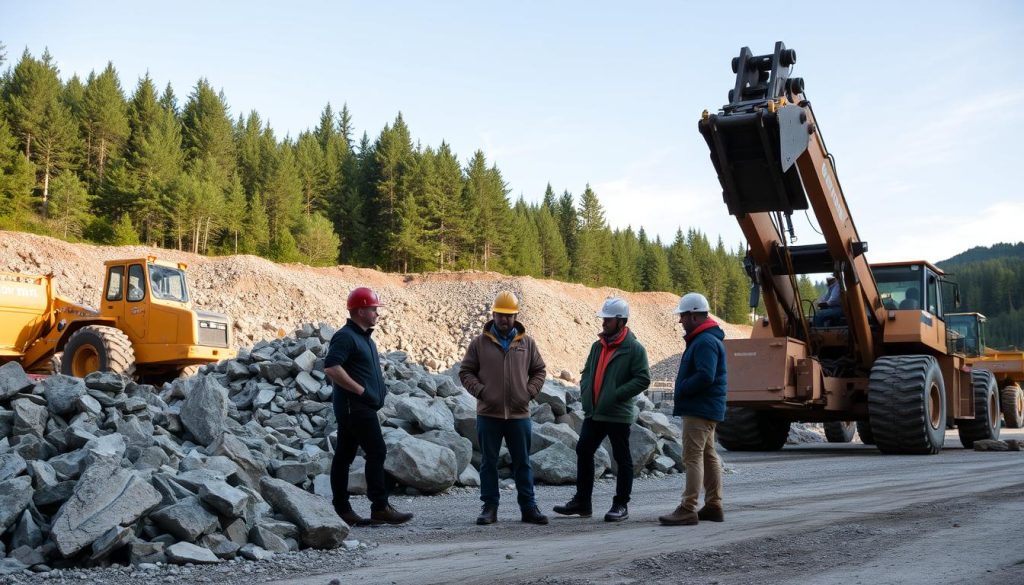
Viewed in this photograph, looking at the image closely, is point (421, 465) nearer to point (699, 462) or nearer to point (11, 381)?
point (699, 462)

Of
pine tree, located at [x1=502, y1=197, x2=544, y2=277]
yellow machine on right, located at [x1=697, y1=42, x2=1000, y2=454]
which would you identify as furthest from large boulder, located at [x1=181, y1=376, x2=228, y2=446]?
pine tree, located at [x1=502, y1=197, x2=544, y2=277]

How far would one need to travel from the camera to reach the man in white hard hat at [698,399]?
6406 millimetres

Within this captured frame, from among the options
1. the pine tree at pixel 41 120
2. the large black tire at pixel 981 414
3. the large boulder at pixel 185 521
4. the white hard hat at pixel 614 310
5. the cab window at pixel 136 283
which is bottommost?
the large boulder at pixel 185 521

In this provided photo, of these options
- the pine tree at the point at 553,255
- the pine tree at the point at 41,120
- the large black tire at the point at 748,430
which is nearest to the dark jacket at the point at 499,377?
the large black tire at the point at 748,430

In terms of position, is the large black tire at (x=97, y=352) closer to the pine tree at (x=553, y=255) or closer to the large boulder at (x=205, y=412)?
the large boulder at (x=205, y=412)

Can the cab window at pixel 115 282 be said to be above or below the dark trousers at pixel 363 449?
above

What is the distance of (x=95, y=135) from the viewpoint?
186ft

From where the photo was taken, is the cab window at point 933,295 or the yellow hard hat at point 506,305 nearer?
the yellow hard hat at point 506,305

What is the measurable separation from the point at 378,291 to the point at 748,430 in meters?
36.1

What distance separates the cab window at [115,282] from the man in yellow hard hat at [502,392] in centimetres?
1277

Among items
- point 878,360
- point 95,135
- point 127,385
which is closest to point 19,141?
point 95,135

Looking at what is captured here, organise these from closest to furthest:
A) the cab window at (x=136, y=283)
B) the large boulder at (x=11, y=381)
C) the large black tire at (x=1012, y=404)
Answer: the large boulder at (x=11, y=381) < the cab window at (x=136, y=283) < the large black tire at (x=1012, y=404)

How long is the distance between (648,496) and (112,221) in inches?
1922

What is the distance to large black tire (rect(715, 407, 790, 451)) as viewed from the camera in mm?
14953
